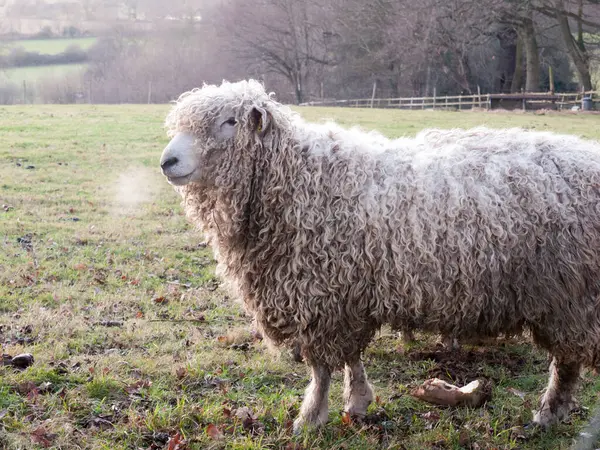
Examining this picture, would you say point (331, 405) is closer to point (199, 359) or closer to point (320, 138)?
point (199, 359)

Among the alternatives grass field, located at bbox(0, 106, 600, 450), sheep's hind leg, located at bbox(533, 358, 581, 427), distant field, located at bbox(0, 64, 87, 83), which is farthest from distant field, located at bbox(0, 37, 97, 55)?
sheep's hind leg, located at bbox(533, 358, 581, 427)

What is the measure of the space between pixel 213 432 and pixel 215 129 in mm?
1946

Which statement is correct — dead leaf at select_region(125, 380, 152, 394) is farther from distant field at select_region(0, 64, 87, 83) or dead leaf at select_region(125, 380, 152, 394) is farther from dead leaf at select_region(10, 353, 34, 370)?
distant field at select_region(0, 64, 87, 83)

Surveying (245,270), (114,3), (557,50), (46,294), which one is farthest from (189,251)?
(114,3)

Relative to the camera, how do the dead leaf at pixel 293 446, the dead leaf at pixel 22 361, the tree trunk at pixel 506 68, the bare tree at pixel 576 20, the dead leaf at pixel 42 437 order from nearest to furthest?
the dead leaf at pixel 42 437 → the dead leaf at pixel 293 446 → the dead leaf at pixel 22 361 → the bare tree at pixel 576 20 → the tree trunk at pixel 506 68

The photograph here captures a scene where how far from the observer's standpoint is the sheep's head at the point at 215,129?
418 cm

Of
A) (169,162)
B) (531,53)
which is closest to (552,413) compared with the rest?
(169,162)

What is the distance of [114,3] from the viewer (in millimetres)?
45688

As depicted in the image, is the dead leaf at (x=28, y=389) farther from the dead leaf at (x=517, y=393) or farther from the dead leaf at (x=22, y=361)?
the dead leaf at (x=517, y=393)

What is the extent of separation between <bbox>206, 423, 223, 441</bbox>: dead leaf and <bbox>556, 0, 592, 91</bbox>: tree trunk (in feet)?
96.8

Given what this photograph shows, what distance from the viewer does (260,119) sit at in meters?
4.29

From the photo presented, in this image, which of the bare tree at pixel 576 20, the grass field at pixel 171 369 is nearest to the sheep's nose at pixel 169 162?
the grass field at pixel 171 369

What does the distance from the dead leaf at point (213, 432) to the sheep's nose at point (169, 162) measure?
5.43 feet

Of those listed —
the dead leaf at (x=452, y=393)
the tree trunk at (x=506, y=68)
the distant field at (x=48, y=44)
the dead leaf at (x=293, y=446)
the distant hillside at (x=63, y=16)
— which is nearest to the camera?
the dead leaf at (x=293, y=446)
